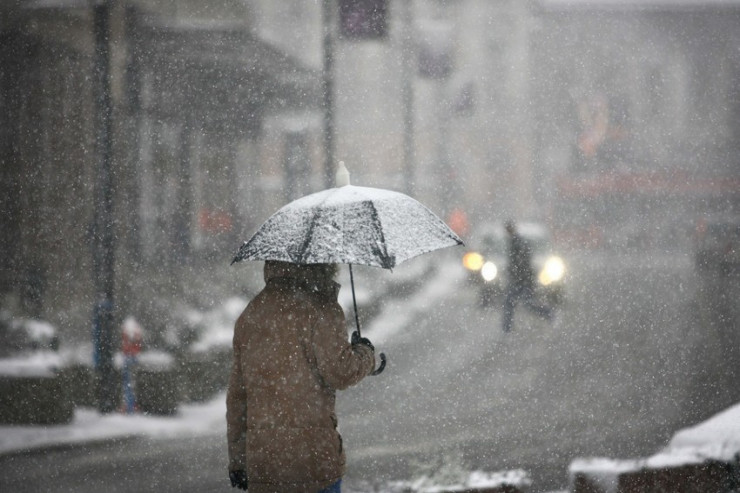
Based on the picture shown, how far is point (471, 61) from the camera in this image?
2911 centimetres

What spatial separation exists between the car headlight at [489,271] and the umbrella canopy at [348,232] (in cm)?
1367

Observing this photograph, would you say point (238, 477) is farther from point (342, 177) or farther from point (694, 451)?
point (694, 451)

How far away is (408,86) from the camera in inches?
1112

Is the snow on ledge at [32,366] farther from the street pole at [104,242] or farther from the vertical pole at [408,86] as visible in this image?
the vertical pole at [408,86]

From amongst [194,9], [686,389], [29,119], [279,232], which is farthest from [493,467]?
[194,9]

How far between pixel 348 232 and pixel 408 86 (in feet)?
86.7

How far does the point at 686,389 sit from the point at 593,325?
6133mm

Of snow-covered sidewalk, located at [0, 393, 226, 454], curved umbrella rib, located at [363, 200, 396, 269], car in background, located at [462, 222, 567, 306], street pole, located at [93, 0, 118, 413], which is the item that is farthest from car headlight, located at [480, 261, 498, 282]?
curved umbrella rib, located at [363, 200, 396, 269]

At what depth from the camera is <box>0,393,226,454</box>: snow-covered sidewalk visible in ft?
21.1

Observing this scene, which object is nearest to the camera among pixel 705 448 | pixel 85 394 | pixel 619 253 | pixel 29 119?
pixel 705 448

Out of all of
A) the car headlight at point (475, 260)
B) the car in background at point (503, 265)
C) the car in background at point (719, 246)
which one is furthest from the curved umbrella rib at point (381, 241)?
the car in background at point (719, 246)

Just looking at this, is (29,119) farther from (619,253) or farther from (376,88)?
(619,253)

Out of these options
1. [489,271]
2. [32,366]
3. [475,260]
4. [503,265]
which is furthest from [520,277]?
[32,366]

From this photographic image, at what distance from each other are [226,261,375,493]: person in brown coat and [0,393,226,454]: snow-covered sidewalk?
446cm
